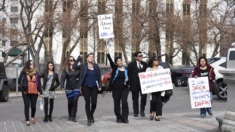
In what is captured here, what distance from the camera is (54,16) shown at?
2797 cm

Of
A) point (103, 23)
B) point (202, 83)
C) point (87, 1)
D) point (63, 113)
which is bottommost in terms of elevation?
point (63, 113)

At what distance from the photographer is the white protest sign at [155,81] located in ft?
37.8

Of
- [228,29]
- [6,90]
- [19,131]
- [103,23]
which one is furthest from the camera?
[228,29]

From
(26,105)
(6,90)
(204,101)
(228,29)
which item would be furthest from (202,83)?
(228,29)

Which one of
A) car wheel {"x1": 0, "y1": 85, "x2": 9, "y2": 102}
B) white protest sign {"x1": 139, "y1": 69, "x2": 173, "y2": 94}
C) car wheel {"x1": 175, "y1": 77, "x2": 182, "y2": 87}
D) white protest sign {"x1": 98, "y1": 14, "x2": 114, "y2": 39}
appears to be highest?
white protest sign {"x1": 98, "y1": 14, "x2": 114, "y2": 39}

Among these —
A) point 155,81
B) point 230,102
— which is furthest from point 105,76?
point 230,102

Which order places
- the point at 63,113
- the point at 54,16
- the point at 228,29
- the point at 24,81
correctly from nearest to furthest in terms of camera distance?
the point at 24,81 < the point at 63,113 < the point at 54,16 < the point at 228,29

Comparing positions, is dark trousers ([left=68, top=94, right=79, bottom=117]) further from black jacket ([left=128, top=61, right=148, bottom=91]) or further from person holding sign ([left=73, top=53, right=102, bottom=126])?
black jacket ([left=128, top=61, right=148, bottom=91])

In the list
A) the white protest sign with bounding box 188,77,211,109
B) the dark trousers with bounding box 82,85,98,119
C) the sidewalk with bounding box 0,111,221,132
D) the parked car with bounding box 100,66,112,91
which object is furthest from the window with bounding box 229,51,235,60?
the parked car with bounding box 100,66,112,91

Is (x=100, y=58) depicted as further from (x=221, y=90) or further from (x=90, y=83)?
(x=90, y=83)

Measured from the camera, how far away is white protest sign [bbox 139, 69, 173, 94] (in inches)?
453

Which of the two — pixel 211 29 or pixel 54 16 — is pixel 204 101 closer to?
pixel 54 16

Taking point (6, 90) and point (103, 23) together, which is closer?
point (103, 23)

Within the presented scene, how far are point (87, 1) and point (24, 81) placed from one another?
19471mm
